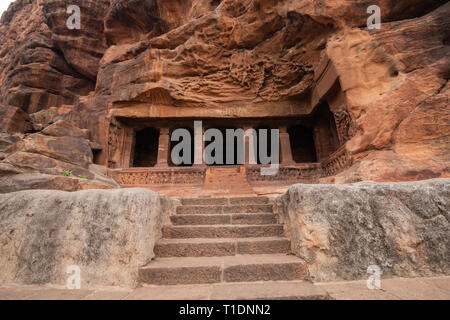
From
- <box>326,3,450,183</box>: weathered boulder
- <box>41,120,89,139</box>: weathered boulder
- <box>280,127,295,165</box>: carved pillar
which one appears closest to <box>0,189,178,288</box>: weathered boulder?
<box>326,3,450,183</box>: weathered boulder

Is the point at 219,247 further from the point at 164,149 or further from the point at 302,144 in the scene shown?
the point at 302,144

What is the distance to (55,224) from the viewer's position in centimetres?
208

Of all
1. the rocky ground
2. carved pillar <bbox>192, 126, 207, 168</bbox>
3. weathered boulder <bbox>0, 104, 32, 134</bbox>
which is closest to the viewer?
the rocky ground

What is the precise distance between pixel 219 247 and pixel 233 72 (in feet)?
28.8

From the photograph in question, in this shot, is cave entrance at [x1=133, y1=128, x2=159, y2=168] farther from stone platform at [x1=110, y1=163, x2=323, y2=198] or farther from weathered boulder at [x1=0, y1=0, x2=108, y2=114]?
weathered boulder at [x1=0, y1=0, x2=108, y2=114]

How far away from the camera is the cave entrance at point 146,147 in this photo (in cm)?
1340

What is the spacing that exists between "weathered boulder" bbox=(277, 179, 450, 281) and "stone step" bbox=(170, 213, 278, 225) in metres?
0.78

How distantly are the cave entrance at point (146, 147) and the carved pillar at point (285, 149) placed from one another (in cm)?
785

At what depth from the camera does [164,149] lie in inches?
403

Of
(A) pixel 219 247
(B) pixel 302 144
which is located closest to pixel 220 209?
(A) pixel 219 247

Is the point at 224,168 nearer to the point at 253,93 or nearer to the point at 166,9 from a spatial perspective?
the point at 253,93

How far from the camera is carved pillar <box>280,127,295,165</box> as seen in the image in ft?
32.4
